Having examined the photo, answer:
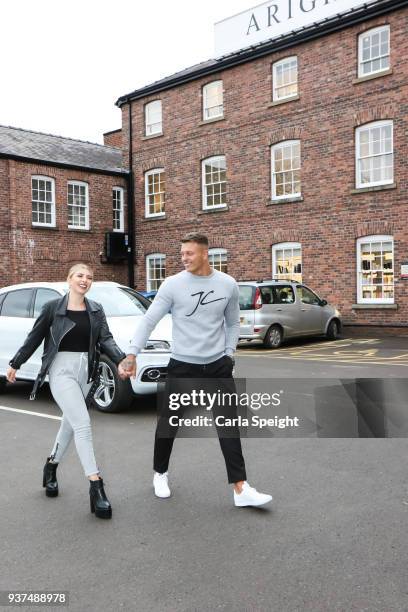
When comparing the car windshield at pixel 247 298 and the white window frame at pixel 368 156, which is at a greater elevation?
the white window frame at pixel 368 156

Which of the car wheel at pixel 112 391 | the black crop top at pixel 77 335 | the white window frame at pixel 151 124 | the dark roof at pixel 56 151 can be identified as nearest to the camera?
the black crop top at pixel 77 335

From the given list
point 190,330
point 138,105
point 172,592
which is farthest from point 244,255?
point 172,592

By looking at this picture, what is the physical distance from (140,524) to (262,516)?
0.82 m

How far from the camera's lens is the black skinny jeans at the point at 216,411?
448 cm

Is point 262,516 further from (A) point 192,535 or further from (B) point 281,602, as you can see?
(B) point 281,602

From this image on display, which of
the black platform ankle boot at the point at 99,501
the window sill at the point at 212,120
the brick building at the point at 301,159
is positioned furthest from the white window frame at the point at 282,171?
the black platform ankle boot at the point at 99,501

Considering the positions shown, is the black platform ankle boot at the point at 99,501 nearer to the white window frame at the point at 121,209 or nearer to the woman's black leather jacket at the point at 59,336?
the woman's black leather jacket at the point at 59,336

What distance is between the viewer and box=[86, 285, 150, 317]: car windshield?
8.84 m

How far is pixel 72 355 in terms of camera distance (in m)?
4.67

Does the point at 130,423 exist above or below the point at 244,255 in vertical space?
below

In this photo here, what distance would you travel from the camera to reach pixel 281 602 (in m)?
3.09

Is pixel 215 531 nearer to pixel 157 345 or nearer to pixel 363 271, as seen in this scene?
pixel 157 345

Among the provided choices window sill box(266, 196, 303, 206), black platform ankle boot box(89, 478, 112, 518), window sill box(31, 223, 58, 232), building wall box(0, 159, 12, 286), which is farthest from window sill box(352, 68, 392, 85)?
black platform ankle boot box(89, 478, 112, 518)

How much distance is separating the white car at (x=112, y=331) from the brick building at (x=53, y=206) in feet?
50.0
